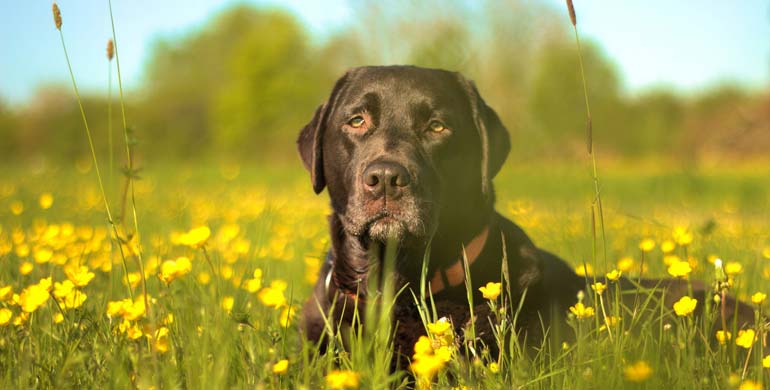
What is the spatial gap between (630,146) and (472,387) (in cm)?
2440

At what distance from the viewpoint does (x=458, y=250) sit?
3145mm

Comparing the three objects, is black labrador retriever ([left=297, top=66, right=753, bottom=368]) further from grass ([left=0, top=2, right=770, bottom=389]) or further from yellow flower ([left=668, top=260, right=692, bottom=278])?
yellow flower ([left=668, top=260, right=692, bottom=278])

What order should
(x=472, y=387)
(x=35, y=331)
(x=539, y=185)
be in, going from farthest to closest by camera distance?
1. (x=539, y=185)
2. (x=35, y=331)
3. (x=472, y=387)

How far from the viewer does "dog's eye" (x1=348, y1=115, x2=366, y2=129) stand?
3.36 meters

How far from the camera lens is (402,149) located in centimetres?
310

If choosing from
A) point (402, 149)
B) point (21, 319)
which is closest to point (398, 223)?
point (402, 149)

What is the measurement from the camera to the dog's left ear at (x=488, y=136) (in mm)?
3324

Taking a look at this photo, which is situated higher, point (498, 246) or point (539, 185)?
point (498, 246)

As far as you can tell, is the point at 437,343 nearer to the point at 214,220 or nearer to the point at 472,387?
the point at 472,387

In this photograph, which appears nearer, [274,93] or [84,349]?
[84,349]

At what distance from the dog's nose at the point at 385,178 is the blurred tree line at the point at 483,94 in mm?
2473

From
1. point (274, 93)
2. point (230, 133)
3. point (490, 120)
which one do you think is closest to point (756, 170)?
point (490, 120)

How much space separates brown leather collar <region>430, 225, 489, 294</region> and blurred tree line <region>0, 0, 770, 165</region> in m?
2.78

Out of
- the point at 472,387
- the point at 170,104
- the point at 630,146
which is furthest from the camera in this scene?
the point at 170,104
